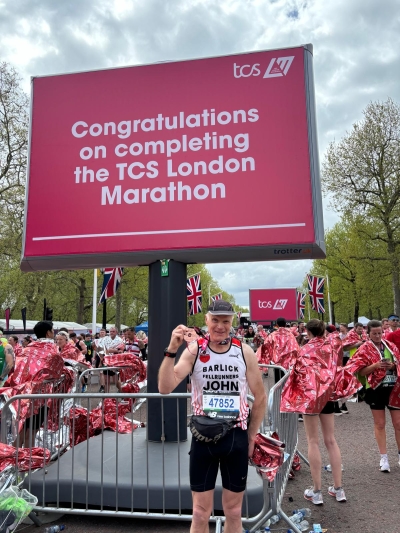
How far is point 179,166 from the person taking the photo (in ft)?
18.5

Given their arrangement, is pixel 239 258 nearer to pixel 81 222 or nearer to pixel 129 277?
pixel 81 222

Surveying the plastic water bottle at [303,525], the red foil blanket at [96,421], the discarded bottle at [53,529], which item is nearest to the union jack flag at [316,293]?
the red foil blanket at [96,421]

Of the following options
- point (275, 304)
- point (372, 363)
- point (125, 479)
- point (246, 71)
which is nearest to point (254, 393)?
point (125, 479)

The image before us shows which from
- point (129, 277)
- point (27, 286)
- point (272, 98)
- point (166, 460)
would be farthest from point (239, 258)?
point (129, 277)

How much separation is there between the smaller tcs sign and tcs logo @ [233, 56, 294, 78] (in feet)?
112

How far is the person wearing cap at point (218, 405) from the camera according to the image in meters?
3.03

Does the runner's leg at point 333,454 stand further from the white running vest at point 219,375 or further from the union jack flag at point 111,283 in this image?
the union jack flag at point 111,283

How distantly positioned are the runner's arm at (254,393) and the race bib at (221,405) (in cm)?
17

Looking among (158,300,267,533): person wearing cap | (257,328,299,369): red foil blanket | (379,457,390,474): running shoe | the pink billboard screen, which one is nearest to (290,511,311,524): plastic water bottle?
(158,300,267,533): person wearing cap

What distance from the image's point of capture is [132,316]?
58.9 m

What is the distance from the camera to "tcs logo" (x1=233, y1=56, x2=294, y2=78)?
5645 mm

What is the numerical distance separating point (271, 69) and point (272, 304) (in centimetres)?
3472

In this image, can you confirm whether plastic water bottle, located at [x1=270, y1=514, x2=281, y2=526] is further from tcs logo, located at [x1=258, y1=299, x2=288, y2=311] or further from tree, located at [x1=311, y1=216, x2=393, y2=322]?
tcs logo, located at [x1=258, y1=299, x2=288, y2=311]

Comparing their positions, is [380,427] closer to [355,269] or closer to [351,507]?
[351,507]
